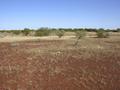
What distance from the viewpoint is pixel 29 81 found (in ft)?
36.4

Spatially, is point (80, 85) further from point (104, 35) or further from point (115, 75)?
point (104, 35)

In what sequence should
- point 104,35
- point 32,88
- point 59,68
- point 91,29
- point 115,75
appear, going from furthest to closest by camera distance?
point 91,29 < point 104,35 < point 59,68 < point 115,75 < point 32,88

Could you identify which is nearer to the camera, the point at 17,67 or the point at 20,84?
the point at 20,84

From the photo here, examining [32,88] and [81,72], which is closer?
[32,88]

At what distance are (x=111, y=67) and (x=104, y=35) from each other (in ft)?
120

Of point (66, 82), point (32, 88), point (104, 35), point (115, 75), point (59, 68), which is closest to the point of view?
point (32, 88)

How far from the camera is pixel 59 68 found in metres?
13.8

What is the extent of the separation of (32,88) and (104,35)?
4177 centimetres

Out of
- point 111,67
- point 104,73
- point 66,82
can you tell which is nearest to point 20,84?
point 66,82

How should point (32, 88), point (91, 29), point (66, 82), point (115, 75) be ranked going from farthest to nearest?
point (91, 29) < point (115, 75) < point (66, 82) < point (32, 88)

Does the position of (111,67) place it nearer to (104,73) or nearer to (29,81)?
(104,73)

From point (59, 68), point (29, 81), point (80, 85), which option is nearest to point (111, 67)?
point (59, 68)

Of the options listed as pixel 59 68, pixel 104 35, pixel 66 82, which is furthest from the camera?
pixel 104 35

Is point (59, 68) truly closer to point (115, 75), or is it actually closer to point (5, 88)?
point (115, 75)
